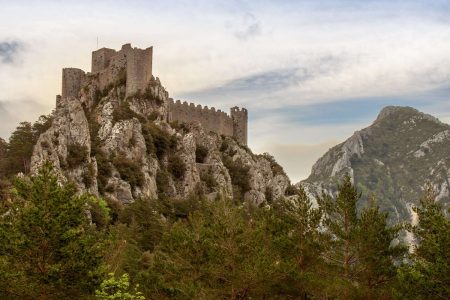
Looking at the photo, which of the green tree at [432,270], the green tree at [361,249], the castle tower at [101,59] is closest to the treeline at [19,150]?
the castle tower at [101,59]

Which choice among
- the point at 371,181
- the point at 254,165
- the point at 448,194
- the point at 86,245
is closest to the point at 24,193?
the point at 86,245

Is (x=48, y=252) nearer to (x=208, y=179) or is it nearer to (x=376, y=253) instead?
(x=376, y=253)

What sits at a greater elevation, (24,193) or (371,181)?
(371,181)

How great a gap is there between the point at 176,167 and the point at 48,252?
4369 centimetres

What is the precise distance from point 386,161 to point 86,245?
180 meters

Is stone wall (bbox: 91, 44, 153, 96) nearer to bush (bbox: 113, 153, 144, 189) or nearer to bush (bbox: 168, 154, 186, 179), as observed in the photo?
bush (bbox: 168, 154, 186, 179)

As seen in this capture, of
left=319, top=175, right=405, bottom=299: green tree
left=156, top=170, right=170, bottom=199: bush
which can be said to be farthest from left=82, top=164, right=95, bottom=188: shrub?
left=319, top=175, right=405, bottom=299: green tree

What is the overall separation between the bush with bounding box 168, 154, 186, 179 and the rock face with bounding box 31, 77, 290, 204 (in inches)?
3.8

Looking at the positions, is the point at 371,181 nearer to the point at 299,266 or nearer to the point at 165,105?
the point at 165,105

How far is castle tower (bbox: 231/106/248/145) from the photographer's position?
3568 inches

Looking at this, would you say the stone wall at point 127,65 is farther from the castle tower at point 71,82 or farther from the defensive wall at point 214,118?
the defensive wall at point 214,118

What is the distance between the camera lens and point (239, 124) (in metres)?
91.2

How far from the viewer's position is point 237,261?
80.0 feet

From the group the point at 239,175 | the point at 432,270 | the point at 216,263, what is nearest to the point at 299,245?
the point at 216,263
